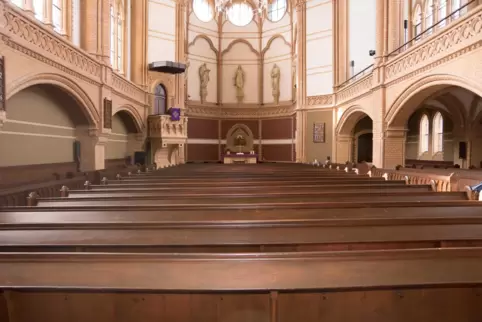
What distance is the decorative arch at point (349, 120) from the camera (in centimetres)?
1581

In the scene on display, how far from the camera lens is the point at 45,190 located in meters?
Result: 7.52

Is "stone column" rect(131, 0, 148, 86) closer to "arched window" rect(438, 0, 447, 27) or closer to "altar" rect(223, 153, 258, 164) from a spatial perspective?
"altar" rect(223, 153, 258, 164)

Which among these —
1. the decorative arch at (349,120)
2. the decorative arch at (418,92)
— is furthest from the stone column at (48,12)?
the decorative arch at (349,120)

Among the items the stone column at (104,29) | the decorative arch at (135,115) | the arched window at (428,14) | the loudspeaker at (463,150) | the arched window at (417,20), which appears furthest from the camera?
the decorative arch at (135,115)

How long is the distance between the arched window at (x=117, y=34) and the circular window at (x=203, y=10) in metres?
8.28

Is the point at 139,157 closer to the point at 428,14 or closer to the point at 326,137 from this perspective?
the point at 326,137

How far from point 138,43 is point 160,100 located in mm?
3033

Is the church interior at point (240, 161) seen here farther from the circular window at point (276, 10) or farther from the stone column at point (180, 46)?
the circular window at point (276, 10)

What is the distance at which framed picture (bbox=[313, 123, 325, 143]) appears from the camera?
1911cm

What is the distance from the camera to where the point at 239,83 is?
2370 cm

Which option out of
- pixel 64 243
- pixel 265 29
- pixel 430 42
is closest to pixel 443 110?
pixel 430 42

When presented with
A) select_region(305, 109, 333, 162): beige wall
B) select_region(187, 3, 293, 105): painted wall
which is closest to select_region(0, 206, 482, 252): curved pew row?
select_region(305, 109, 333, 162): beige wall

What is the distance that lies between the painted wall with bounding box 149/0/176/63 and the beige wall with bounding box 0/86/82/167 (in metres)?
8.10

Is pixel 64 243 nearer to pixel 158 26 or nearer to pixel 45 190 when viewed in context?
pixel 45 190
